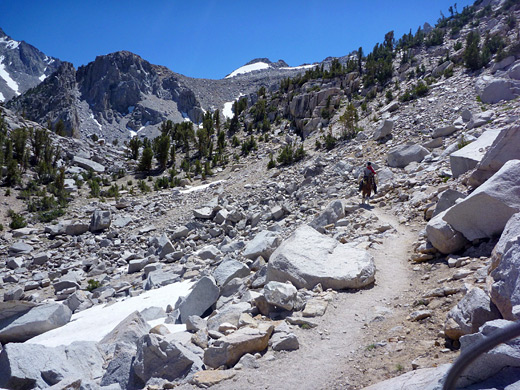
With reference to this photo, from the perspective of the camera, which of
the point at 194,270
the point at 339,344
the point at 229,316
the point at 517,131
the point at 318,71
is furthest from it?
the point at 318,71

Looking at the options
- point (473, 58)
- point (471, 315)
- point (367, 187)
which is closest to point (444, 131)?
point (367, 187)

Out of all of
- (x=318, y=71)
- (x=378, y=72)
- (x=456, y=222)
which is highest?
(x=318, y=71)

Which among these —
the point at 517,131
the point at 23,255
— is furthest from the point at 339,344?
the point at 23,255

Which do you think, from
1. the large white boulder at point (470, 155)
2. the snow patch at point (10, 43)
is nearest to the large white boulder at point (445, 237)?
the large white boulder at point (470, 155)

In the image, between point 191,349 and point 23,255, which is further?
point 23,255

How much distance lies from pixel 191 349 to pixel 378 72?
89.4 feet

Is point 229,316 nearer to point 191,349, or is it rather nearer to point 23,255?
point 191,349

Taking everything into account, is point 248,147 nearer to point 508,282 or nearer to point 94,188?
point 94,188

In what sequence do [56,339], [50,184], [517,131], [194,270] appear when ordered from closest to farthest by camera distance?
[517,131] < [56,339] < [194,270] < [50,184]

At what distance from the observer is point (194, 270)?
9.60 meters

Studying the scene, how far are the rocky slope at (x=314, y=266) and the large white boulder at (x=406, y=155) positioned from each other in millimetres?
51

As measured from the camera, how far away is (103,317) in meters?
7.67

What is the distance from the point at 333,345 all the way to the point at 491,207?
3203 mm

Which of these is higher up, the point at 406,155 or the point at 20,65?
the point at 20,65
